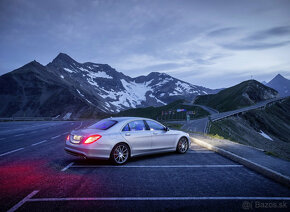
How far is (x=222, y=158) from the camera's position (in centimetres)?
848

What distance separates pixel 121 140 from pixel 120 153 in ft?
1.39

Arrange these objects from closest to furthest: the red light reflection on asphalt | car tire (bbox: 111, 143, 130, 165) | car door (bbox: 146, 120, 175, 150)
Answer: the red light reflection on asphalt < car tire (bbox: 111, 143, 130, 165) < car door (bbox: 146, 120, 175, 150)

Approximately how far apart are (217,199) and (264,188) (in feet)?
4.83

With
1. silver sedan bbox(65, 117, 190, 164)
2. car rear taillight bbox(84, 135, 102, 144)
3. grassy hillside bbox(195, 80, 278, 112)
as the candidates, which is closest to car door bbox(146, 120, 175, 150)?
silver sedan bbox(65, 117, 190, 164)

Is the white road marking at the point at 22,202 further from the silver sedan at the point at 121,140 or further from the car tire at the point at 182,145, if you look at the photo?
the car tire at the point at 182,145

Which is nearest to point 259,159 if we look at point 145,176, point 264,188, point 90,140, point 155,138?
point 264,188

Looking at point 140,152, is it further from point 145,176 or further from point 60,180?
point 60,180

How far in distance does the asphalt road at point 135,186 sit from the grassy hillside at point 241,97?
280 feet

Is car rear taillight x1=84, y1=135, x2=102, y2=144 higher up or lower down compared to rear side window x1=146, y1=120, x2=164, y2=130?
lower down

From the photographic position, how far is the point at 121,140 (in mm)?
7387


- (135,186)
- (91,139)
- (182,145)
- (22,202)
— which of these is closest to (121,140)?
(91,139)

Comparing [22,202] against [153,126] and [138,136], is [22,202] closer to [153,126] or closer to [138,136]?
[138,136]

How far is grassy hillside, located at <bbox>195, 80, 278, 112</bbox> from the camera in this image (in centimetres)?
9084

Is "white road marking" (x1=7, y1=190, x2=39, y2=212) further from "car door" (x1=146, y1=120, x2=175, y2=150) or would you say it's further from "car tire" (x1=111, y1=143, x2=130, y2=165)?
"car door" (x1=146, y1=120, x2=175, y2=150)
